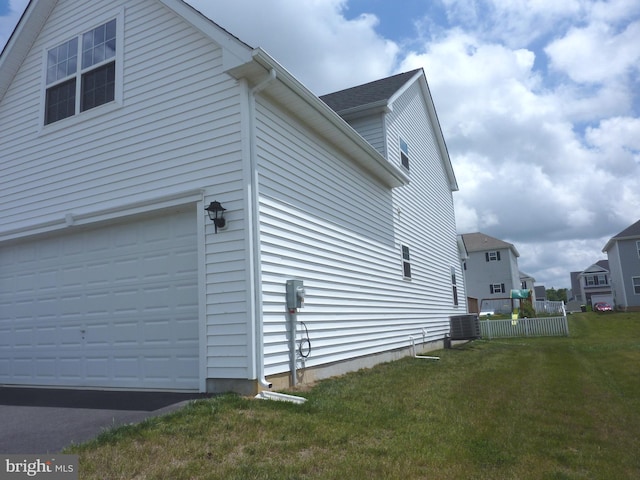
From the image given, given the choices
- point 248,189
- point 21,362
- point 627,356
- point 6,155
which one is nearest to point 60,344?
point 21,362

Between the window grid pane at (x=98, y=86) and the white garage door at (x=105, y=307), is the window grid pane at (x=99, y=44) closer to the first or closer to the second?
the window grid pane at (x=98, y=86)

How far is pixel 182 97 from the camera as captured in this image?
7348 millimetres

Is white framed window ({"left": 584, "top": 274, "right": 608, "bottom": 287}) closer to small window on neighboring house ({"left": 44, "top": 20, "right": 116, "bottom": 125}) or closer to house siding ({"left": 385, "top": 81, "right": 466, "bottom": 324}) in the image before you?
house siding ({"left": 385, "top": 81, "right": 466, "bottom": 324})

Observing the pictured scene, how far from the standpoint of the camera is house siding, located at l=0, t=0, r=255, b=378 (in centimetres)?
650

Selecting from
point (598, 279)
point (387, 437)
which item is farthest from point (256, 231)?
point (598, 279)

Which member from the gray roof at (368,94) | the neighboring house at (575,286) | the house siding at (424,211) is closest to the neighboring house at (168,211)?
the gray roof at (368,94)

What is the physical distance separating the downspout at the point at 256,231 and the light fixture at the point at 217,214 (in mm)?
406

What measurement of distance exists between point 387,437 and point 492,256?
44.4 m

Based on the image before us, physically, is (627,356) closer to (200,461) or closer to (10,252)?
(200,461)

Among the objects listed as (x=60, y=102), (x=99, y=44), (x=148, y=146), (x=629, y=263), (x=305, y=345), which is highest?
(x=99, y=44)

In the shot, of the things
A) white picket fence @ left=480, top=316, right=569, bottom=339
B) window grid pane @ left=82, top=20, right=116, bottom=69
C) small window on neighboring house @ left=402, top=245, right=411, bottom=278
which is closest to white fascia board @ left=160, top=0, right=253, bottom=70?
window grid pane @ left=82, top=20, right=116, bottom=69

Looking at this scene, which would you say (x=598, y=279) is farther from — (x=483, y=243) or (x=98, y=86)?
(x=98, y=86)

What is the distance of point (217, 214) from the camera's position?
6531 mm

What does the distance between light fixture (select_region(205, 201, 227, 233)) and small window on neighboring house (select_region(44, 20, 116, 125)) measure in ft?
10.7
